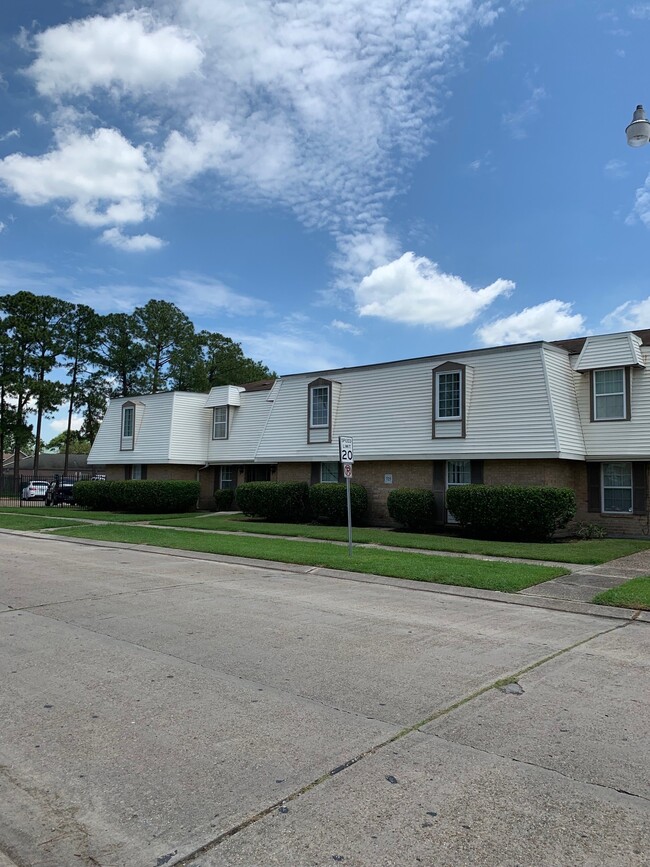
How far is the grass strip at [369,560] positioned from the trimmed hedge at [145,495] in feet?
32.1

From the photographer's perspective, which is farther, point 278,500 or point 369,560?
point 278,500

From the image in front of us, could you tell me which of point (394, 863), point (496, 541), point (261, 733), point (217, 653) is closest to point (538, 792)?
point (394, 863)

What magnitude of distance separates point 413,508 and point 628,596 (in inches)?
439

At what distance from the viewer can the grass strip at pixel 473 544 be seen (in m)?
15.3

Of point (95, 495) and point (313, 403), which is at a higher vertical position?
point (313, 403)

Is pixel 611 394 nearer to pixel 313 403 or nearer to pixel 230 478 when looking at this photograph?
pixel 313 403

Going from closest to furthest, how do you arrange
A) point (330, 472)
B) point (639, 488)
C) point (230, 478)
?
point (639, 488), point (330, 472), point (230, 478)

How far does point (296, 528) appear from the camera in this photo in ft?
70.8

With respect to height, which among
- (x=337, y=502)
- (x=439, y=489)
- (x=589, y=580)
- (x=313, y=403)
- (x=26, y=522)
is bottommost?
(x=589, y=580)

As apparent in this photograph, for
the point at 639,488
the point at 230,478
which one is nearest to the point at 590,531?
the point at 639,488

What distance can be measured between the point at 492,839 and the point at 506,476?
701 inches

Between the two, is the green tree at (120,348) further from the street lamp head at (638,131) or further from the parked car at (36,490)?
the street lamp head at (638,131)

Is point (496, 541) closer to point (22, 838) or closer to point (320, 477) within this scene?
point (320, 477)

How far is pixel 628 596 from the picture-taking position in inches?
401
